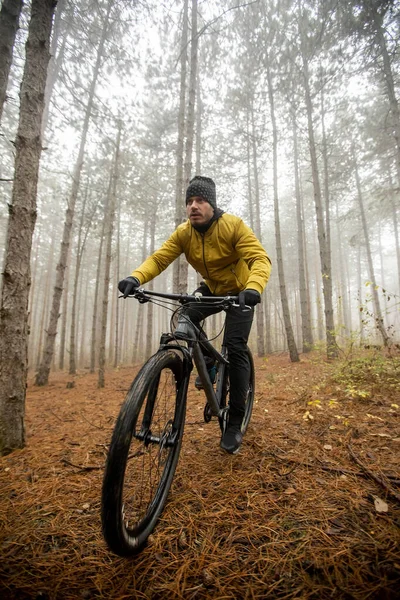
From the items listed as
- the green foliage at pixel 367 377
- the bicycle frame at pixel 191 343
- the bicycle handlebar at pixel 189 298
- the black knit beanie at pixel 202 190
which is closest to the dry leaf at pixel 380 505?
the bicycle frame at pixel 191 343

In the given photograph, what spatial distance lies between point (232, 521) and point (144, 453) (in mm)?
699

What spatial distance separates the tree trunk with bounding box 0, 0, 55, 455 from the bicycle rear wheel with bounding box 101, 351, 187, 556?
1.76m

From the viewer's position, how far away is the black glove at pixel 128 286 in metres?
1.96

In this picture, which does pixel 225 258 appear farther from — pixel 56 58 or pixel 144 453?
pixel 56 58

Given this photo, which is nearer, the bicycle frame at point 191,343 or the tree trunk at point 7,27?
the bicycle frame at point 191,343

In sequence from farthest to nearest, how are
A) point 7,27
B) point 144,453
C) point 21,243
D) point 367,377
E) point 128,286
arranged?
point 367,377
point 7,27
point 21,243
point 128,286
point 144,453

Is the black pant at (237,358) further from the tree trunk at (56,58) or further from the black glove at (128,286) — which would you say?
the tree trunk at (56,58)

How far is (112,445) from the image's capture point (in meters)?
1.28

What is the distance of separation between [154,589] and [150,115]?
557 inches

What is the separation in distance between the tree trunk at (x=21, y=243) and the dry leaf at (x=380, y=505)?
11.3 ft

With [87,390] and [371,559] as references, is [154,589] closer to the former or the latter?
[371,559]

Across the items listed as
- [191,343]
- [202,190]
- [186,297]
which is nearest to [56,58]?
[202,190]

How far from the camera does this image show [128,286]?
200 centimetres

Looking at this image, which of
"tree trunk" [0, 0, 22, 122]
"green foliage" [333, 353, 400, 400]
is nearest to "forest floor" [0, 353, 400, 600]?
"green foliage" [333, 353, 400, 400]
